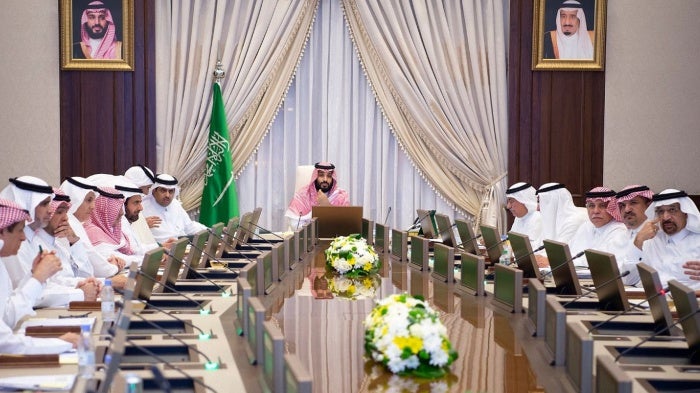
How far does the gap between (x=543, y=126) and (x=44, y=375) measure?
23.8ft

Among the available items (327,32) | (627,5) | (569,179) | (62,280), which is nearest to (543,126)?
(569,179)

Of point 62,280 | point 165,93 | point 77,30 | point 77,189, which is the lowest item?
point 62,280

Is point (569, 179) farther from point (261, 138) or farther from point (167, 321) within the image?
point (167, 321)

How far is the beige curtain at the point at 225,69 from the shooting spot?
913 cm

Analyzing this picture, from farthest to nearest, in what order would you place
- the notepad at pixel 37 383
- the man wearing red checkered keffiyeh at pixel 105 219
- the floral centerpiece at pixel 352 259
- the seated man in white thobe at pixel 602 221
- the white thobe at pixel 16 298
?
the seated man in white thobe at pixel 602 221 < the man wearing red checkered keffiyeh at pixel 105 219 < the floral centerpiece at pixel 352 259 < the white thobe at pixel 16 298 < the notepad at pixel 37 383

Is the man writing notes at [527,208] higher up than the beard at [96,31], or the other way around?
the beard at [96,31]

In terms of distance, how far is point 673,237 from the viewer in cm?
527

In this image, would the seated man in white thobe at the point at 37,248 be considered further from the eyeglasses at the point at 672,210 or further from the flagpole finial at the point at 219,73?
the flagpole finial at the point at 219,73

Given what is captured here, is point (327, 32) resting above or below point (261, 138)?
above

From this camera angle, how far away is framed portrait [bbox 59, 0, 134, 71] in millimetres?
8859

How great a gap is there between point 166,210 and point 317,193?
1446 millimetres

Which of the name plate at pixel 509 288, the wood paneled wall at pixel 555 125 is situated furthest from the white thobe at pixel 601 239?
the wood paneled wall at pixel 555 125

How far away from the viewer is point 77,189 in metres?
5.63

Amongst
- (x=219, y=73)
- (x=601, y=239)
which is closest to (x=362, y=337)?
(x=601, y=239)
